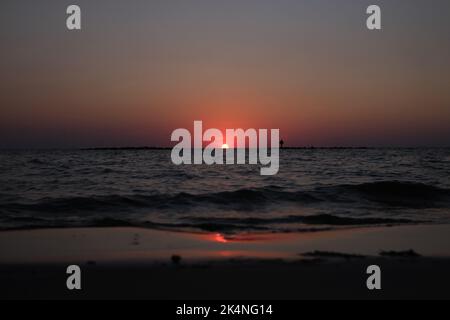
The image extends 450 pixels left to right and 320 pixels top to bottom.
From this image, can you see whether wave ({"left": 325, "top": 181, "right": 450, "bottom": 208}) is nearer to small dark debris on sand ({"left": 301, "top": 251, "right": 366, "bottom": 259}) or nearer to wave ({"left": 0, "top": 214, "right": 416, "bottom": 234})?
wave ({"left": 0, "top": 214, "right": 416, "bottom": 234})

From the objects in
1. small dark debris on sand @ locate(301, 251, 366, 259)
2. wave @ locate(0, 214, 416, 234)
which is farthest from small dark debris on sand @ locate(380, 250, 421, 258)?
wave @ locate(0, 214, 416, 234)

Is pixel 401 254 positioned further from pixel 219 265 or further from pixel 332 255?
pixel 219 265

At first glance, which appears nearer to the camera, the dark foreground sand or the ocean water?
the dark foreground sand

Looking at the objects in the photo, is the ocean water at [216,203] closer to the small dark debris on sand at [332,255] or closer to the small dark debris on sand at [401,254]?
the small dark debris on sand at [332,255]

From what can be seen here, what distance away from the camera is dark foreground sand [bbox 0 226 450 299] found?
616 cm

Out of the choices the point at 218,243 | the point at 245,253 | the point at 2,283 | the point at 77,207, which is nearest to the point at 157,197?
the point at 77,207

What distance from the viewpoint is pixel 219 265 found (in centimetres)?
746

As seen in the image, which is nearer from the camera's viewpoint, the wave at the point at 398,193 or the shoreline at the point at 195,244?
the shoreline at the point at 195,244

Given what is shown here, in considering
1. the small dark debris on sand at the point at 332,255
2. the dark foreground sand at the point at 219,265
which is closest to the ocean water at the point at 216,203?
the dark foreground sand at the point at 219,265

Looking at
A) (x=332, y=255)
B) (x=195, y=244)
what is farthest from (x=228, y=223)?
(x=332, y=255)

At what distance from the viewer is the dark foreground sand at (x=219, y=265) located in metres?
6.16

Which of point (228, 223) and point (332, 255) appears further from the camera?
point (228, 223)

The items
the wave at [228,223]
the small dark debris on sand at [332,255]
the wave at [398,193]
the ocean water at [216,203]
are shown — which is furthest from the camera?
the wave at [398,193]

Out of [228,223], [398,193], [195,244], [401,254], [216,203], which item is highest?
[401,254]
